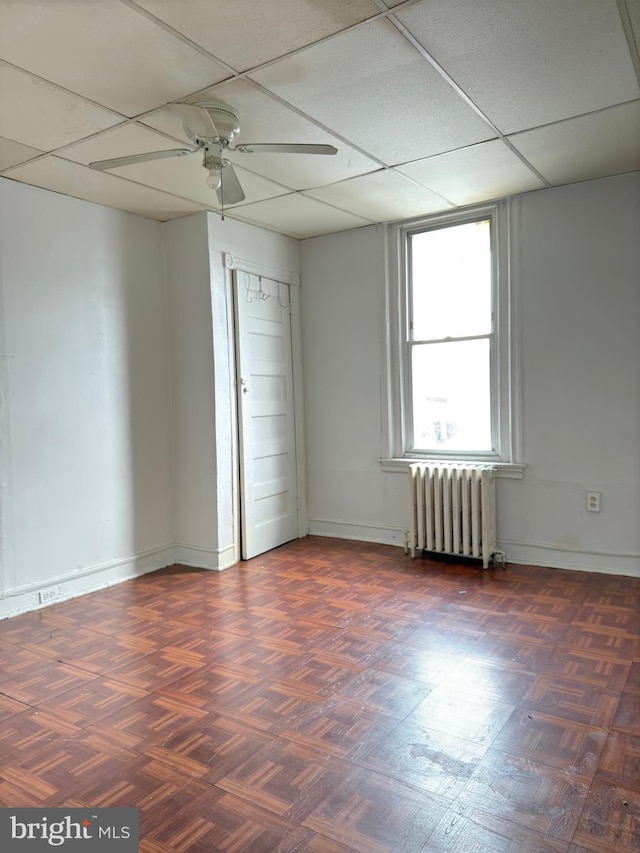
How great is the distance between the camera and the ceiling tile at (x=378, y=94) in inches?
96.1

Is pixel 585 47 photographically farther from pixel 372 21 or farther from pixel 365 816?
pixel 365 816

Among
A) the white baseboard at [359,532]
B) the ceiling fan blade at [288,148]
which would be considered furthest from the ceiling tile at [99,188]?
the white baseboard at [359,532]

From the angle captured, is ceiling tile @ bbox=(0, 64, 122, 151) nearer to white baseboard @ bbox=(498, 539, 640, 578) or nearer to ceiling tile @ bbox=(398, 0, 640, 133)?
ceiling tile @ bbox=(398, 0, 640, 133)

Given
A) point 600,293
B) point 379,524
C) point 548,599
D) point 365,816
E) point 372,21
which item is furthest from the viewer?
point 379,524

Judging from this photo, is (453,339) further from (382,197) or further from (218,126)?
(218,126)

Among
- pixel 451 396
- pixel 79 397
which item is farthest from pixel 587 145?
pixel 79 397

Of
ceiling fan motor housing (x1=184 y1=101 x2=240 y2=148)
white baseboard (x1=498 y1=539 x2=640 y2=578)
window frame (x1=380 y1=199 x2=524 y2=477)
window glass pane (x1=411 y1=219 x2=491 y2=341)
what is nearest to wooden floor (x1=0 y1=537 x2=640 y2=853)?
white baseboard (x1=498 y1=539 x2=640 y2=578)

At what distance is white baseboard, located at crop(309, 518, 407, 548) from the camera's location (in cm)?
516

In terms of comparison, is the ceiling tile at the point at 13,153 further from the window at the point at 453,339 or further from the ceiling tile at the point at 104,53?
the window at the point at 453,339

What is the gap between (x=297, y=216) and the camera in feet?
15.6

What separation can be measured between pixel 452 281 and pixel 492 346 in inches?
25.3

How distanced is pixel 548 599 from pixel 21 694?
2950 mm

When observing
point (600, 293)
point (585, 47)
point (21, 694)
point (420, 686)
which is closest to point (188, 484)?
point (21, 694)

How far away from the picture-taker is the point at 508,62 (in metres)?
2.57
